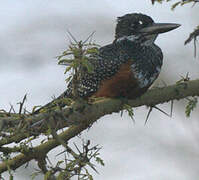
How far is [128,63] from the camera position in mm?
4402

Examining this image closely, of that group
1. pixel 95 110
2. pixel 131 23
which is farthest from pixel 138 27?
pixel 95 110

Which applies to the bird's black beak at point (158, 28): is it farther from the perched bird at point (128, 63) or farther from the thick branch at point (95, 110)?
the thick branch at point (95, 110)

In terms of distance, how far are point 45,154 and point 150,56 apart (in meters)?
2.12

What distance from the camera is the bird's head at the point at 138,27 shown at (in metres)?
4.92

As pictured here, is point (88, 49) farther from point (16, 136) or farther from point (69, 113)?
point (16, 136)

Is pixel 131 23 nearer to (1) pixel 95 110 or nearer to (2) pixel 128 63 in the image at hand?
(2) pixel 128 63

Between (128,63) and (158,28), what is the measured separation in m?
0.66

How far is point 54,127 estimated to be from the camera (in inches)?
91.1

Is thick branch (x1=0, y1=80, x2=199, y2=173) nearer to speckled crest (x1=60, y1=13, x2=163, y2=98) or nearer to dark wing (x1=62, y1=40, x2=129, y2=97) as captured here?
speckled crest (x1=60, y1=13, x2=163, y2=98)

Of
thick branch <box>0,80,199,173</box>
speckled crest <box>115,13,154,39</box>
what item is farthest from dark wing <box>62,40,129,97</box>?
thick branch <box>0,80,199,173</box>

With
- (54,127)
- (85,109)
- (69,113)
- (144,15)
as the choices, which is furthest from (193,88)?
(144,15)

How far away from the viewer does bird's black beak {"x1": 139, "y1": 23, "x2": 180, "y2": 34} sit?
4596 millimetres

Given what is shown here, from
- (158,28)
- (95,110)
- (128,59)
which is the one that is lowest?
(95,110)

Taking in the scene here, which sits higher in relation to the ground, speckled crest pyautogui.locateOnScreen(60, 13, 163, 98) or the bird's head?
the bird's head
